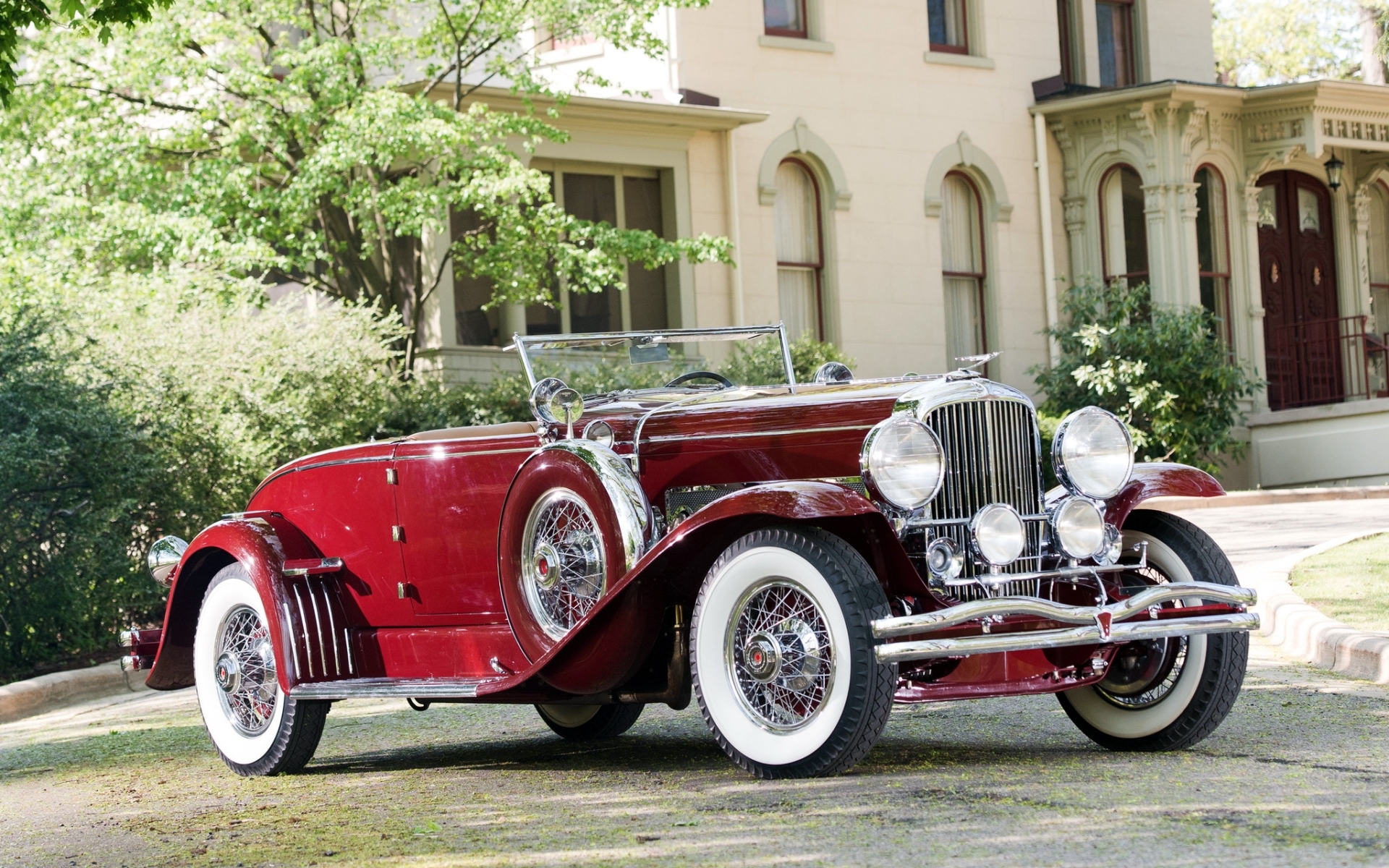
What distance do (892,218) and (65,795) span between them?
15.9 metres

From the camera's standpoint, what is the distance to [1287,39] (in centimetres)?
4294

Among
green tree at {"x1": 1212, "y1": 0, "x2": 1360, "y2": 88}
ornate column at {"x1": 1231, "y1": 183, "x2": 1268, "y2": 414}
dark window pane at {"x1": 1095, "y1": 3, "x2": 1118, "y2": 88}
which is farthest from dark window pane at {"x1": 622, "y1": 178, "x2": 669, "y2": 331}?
green tree at {"x1": 1212, "y1": 0, "x2": 1360, "y2": 88}

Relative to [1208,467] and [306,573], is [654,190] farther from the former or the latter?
[306,573]

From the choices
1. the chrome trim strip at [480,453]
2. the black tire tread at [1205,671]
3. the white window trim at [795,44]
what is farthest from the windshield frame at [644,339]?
the white window trim at [795,44]

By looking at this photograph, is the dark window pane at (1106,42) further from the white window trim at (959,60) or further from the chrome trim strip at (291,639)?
the chrome trim strip at (291,639)

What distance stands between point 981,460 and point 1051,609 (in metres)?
0.82

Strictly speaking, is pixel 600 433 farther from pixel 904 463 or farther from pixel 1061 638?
pixel 1061 638

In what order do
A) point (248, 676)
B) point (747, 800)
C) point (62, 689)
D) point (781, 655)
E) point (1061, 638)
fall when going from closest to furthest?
1. point (747, 800)
2. point (1061, 638)
3. point (781, 655)
4. point (248, 676)
5. point (62, 689)

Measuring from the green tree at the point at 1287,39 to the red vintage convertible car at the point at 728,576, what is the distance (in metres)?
39.5

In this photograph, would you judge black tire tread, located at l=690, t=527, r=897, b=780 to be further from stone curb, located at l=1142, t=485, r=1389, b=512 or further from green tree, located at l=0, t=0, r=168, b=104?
stone curb, located at l=1142, t=485, r=1389, b=512

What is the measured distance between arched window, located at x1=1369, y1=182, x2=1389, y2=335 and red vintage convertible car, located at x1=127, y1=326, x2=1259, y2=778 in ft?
67.5

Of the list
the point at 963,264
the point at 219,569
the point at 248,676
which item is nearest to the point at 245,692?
the point at 248,676

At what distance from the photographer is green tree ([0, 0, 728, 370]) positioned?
50.0 ft

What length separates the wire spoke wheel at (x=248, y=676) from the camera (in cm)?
680
